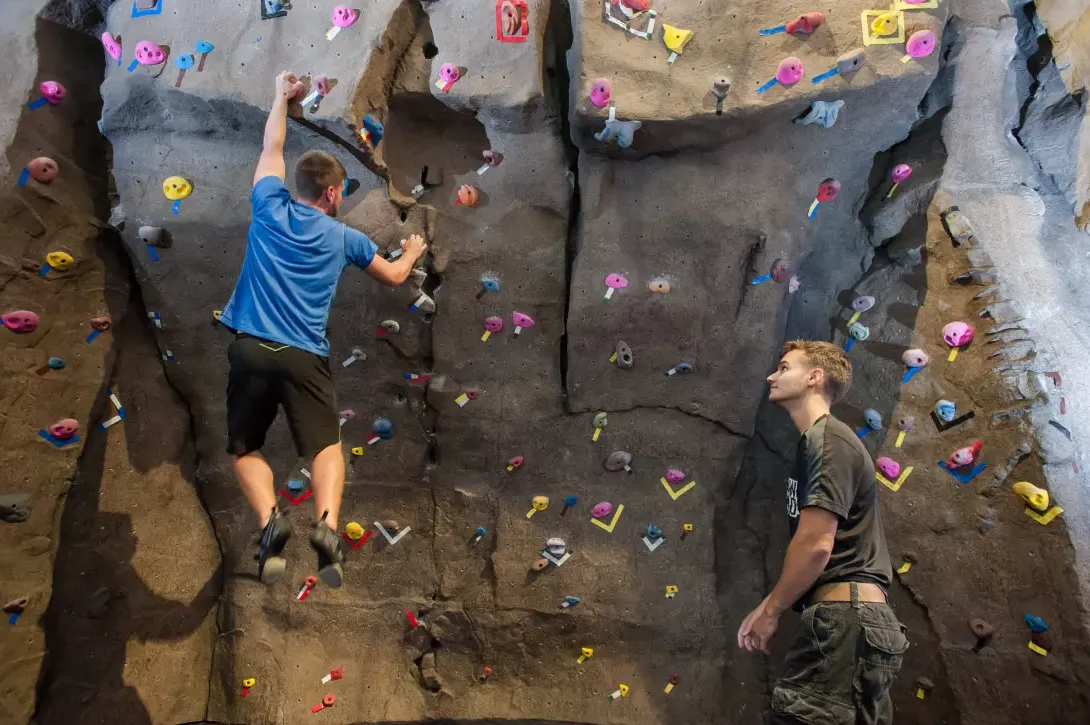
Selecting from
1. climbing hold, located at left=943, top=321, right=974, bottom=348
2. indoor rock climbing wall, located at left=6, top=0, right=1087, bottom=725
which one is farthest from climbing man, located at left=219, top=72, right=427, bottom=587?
climbing hold, located at left=943, top=321, right=974, bottom=348

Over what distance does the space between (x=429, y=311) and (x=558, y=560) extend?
131cm

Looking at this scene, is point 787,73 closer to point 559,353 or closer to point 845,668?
point 559,353

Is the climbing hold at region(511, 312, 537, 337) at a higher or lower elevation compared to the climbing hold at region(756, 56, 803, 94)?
lower

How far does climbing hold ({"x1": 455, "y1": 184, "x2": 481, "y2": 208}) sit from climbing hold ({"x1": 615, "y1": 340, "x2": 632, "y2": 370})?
0.91 metres

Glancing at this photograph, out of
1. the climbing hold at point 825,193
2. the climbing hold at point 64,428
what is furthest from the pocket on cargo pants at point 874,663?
the climbing hold at point 64,428

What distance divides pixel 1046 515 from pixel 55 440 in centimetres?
400

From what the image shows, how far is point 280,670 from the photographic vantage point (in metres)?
3.08

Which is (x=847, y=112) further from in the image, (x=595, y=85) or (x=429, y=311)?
(x=429, y=311)

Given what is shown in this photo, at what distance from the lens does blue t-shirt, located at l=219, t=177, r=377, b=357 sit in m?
2.31

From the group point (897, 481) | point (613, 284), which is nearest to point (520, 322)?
point (613, 284)

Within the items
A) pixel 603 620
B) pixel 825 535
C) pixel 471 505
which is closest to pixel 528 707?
pixel 603 620

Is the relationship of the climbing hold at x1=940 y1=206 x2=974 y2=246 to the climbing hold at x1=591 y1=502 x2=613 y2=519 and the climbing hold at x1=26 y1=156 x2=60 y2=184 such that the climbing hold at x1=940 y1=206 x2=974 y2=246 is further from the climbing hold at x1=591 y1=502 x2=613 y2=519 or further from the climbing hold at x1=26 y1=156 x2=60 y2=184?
the climbing hold at x1=26 y1=156 x2=60 y2=184

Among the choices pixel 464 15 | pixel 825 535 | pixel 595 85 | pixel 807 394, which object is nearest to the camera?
pixel 825 535

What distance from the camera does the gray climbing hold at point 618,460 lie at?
3170 millimetres
